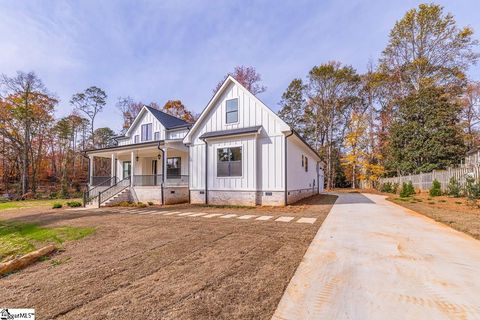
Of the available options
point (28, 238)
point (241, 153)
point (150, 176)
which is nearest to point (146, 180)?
point (150, 176)

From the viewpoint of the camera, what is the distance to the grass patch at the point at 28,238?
4660 mm

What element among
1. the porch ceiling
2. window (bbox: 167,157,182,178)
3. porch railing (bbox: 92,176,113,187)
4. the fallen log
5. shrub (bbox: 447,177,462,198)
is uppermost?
the porch ceiling

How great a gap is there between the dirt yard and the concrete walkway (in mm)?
304

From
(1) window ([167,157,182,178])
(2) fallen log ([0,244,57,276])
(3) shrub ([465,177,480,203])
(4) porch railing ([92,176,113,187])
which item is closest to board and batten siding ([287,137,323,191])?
(3) shrub ([465,177,480,203])

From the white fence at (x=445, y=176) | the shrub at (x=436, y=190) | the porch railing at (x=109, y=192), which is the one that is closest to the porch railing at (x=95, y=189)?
the porch railing at (x=109, y=192)

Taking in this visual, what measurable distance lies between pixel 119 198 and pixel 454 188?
19.6 meters

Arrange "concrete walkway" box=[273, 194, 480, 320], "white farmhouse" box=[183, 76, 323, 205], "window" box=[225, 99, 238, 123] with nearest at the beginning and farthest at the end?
"concrete walkway" box=[273, 194, 480, 320] < "white farmhouse" box=[183, 76, 323, 205] < "window" box=[225, 99, 238, 123]

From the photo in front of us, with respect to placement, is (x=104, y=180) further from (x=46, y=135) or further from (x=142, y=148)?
(x=46, y=135)

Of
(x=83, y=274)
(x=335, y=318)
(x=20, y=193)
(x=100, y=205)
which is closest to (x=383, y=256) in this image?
(x=335, y=318)

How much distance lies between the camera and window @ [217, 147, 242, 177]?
11.3 metres

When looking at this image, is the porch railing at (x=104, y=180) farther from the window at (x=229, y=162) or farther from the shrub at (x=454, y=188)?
the shrub at (x=454, y=188)

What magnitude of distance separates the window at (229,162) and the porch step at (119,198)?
6.59 metres

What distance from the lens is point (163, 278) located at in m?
2.85

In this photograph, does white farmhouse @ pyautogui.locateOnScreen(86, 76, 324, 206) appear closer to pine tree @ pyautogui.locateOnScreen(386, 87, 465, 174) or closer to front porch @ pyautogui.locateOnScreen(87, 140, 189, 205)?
front porch @ pyautogui.locateOnScreen(87, 140, 189, 205)
